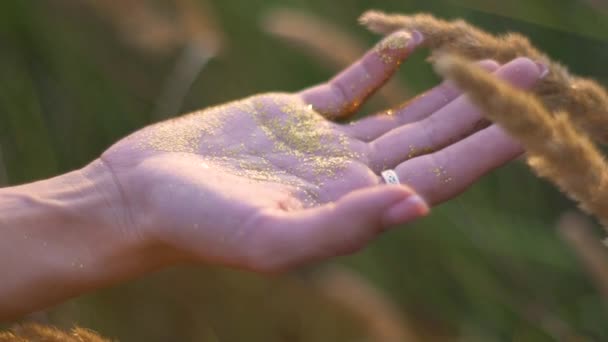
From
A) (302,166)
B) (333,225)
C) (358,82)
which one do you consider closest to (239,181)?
(302,166)

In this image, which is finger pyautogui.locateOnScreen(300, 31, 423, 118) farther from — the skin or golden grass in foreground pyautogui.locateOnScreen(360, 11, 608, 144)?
golden grass in foreground pyautogui.locateOnScreen(360, 11, 608, 144)

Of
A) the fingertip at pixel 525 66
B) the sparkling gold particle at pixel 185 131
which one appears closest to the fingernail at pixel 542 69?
the fingertip at pixel 525 66

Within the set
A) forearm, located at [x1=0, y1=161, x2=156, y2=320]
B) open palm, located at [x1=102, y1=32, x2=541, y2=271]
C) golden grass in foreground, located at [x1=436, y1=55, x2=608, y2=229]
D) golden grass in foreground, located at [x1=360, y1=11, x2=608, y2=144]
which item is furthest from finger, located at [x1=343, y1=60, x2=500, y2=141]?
golden grass in foreground, located at [x1=436, y1=55, x2=608, y2=229]

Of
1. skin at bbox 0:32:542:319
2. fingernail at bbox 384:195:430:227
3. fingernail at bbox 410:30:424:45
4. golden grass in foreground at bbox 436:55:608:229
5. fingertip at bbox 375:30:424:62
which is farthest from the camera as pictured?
fingertip at bbox 375:30:424:62

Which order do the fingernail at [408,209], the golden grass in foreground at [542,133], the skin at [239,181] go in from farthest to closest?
the skin at [239,181] < the fingernail at [408,209] < the golden grass in foreground at [542,133]

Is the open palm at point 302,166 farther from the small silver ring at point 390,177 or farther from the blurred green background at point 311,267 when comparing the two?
the blurred green background at point 311,267

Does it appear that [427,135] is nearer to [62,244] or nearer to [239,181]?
[239,181]

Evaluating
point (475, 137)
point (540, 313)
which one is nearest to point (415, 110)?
point (475, 137)
